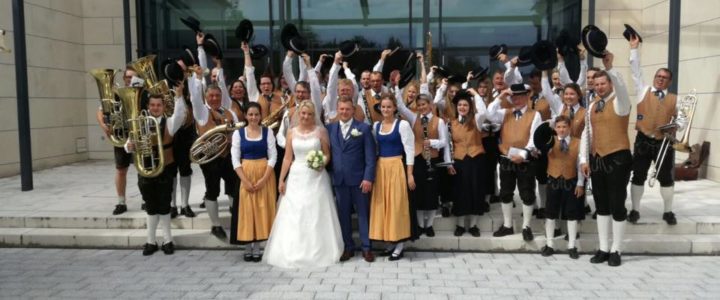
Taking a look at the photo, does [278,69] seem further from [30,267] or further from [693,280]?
[693,280]

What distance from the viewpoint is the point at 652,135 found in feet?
19.9

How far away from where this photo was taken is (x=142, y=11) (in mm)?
12906

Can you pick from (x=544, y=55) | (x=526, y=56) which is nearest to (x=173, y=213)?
(x=526, y=56)

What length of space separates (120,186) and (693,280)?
648cm

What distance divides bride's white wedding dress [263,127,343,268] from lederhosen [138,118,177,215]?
4.20ft

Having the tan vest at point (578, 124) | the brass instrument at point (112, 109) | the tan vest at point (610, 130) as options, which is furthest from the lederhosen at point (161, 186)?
the tan vest at point (610, 130)

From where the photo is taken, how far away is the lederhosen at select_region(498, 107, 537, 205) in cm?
578

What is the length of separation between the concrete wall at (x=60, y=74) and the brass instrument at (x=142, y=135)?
6356 mm

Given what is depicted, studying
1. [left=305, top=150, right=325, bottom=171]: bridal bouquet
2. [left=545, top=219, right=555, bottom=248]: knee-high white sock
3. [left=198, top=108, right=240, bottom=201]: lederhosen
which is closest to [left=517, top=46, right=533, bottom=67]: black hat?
[left=545, top=219, right=555, bottom=248]: knee-high white sock

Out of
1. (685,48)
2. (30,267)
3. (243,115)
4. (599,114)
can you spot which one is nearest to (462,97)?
(599,114)

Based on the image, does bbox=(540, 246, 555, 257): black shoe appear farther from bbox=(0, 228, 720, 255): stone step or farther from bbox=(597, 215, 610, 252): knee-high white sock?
bbox=(597, 215, 610, 252): knee-high white sock

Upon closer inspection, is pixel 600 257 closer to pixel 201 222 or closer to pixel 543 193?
pixel 543 193

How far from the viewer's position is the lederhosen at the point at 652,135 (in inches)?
239

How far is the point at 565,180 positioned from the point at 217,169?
373 cm
